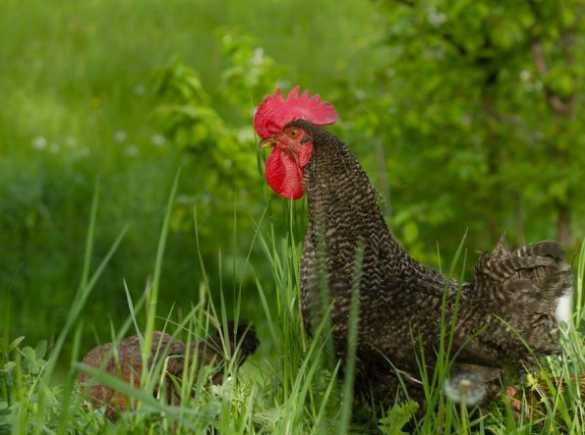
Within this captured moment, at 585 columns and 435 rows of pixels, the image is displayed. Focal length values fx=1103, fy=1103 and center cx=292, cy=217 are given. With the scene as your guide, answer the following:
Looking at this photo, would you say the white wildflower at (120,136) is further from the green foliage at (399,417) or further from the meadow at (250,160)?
the green foliage at (399,417)

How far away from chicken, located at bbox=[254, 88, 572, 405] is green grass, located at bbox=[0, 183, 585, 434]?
84mm

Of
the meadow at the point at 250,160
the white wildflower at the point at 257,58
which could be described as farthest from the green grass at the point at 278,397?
the white wildflower at the point at 257,58

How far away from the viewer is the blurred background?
22.7ft

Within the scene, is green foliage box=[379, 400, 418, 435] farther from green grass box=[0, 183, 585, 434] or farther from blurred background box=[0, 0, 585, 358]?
blurred background box=[0, 0, 585, 358]

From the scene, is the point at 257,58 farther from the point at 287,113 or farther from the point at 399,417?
the point at 399,417

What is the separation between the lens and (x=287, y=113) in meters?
3.86

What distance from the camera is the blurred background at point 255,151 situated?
22.7 feet

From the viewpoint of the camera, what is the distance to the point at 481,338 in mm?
3547

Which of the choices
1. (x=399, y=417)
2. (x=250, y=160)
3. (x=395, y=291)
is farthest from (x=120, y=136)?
(x=399, y=417)

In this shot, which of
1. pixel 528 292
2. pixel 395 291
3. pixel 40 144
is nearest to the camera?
pixel 528 292

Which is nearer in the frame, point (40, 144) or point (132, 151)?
point (40, 144)

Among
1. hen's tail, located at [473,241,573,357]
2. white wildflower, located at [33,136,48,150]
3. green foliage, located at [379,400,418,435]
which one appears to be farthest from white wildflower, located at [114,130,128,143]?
green foliage, located at [379,400,418,435]

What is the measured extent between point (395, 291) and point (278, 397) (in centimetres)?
52

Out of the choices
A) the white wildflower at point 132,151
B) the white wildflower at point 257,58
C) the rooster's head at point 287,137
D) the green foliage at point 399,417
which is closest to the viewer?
the green foliage at point 399,417
